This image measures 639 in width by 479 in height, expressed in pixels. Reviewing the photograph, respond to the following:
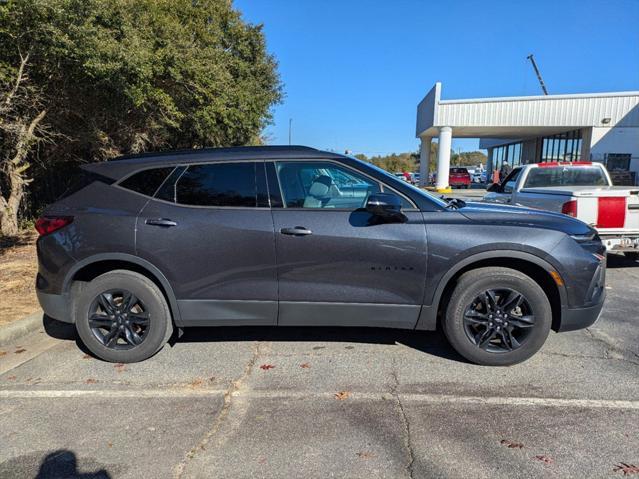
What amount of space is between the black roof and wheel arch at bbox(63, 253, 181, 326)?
0.72 m

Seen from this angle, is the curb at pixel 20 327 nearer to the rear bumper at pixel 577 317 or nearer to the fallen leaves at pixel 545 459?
the fallen leaves at pixel 545 459

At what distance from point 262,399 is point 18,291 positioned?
4.14 metres

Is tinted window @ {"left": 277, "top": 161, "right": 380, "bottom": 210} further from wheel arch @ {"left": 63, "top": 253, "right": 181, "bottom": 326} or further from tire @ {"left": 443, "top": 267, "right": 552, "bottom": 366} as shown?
wheel arch @ {"left": 63, "top": 253, "right": 181, "bottom": 326}

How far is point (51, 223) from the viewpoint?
4.05 m

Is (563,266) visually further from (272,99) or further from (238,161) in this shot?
(272,99)

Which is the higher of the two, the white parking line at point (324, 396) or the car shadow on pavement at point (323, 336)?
the car shadow on pavement at point (323, 336)

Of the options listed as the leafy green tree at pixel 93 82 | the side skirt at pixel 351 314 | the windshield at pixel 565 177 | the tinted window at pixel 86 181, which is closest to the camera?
the side skirt at pixel 351 314

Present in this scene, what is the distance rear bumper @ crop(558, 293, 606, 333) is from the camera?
12.6 ft

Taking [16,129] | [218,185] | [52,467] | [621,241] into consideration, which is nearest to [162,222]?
[218,185]

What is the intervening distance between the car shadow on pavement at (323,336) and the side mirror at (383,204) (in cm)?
145

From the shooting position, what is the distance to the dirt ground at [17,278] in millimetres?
5223

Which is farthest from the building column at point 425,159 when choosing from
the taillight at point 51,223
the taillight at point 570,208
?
the taillight at point 51,223

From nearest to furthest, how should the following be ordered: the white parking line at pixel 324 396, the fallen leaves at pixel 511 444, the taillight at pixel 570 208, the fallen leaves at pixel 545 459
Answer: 1. the fallen leaves at pixel 545 459
2. the fallen leaves at pixel 511 444
3. the white parking line at pixel 324 396
4. the taillight at pixel 570 208

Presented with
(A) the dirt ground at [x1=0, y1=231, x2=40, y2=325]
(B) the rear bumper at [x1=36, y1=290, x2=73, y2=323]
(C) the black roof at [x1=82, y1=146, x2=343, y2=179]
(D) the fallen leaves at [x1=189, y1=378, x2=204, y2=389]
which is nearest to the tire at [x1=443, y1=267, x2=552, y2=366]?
(C) the black roof at [x1=82, y1=146, x2=343, y2=179]
